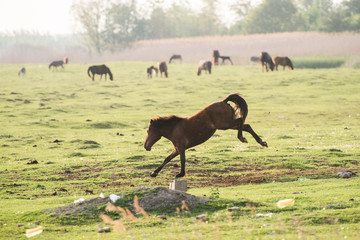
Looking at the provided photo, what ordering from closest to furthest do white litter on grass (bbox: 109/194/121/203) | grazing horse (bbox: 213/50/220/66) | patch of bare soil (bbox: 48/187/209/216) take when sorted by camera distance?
patch of bare soil (bbox: 48/187/209/216) < white litter on grass (bbox: 109/194/121/203) < grazing horse (bbox: 213/50/220/66)

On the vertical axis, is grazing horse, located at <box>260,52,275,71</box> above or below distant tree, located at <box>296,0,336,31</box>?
below

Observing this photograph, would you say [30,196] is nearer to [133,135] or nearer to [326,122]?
[133,135]

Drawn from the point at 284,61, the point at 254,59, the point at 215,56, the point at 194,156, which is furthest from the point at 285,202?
the point at 254,59

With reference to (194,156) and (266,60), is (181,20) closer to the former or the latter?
(266,60)

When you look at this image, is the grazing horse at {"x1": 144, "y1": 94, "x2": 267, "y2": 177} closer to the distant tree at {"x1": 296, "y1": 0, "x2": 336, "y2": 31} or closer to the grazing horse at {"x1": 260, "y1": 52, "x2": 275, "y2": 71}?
the grazing horse at {"x1": 260, "y1": 52, "x2": 275, "y2": 71}

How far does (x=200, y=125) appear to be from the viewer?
44.0 ft

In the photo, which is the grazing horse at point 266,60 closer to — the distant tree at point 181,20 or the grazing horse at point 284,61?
the grazing horse at point 284,61

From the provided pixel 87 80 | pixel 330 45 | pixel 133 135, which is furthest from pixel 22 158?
pixel 330 45

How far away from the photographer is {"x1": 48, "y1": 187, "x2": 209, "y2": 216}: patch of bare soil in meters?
11.0

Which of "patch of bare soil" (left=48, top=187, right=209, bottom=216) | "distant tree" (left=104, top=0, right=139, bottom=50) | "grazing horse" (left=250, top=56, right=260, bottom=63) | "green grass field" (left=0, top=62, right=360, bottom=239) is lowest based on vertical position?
"green grass field" (left=0, top=62, right=360, bottom=239)

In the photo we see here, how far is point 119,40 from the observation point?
370ft

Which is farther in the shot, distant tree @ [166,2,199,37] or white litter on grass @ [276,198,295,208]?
distant tree @ [166,2,199,37]

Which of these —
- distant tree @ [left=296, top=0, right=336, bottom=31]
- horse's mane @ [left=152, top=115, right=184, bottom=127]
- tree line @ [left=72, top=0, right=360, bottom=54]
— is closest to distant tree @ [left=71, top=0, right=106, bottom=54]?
tree line @ [left=72, top=0, right=360, bottom=54]

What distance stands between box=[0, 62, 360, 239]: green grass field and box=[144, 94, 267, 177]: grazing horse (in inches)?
50.0
